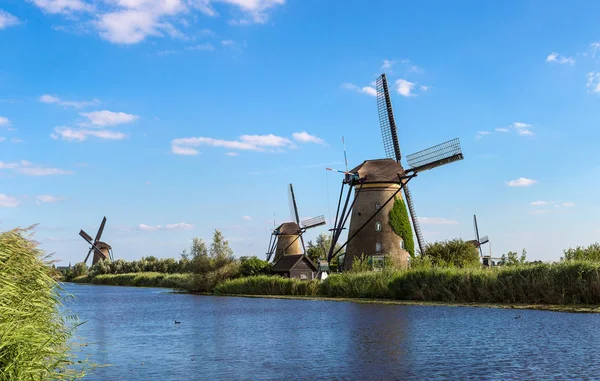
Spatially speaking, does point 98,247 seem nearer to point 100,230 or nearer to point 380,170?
point 100,230

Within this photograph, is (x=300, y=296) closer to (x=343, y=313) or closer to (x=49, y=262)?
(x=343, y=313)

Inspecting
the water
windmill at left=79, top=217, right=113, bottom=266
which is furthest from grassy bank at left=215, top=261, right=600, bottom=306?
windmill at left=79, top=217, right=113, bottom=266

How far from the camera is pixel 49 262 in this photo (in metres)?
10.6

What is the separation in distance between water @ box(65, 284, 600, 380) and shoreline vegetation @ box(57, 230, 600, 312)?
2.90 meters

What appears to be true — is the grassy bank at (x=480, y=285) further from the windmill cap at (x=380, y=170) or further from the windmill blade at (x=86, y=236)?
the windmill blade at (x=86, y=236)

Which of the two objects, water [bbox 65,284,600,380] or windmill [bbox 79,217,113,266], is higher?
windmill [bbox 79,217,113,266]

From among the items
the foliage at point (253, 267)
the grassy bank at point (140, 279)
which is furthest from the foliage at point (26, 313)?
the grassy bank at point (140, 279)

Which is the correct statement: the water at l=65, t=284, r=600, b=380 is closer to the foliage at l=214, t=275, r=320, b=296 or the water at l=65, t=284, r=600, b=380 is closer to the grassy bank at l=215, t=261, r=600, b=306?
the grassy bank at l=215, t=261, r=600, b=306

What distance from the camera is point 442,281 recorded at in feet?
97.8

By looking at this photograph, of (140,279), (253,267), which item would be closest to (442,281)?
(253,267)

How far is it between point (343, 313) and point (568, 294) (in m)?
10.00

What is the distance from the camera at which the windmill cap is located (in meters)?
42.2

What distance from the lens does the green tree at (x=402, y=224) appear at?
42312 millimetres

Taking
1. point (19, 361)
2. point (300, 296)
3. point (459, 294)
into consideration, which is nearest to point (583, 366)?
point (19, 361)
